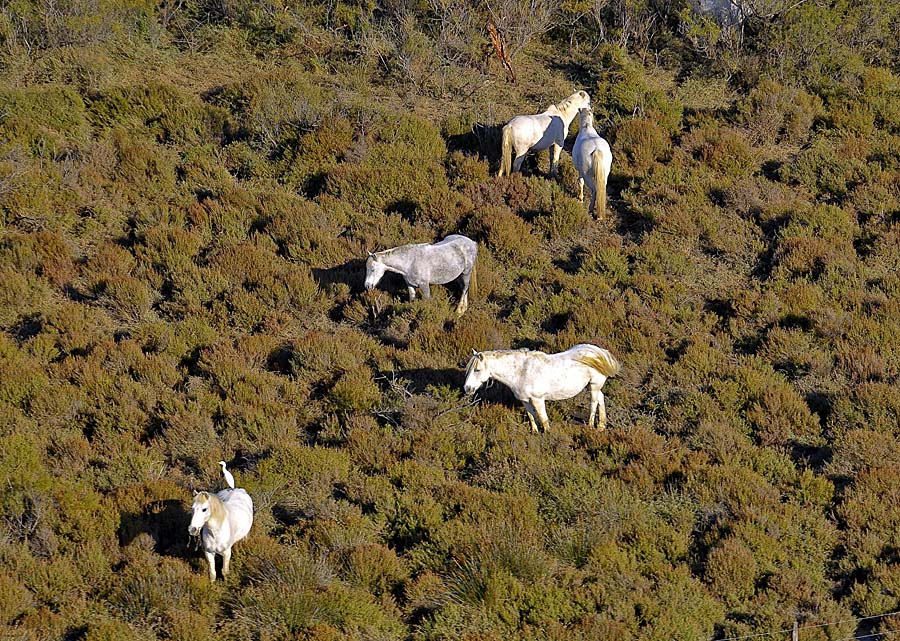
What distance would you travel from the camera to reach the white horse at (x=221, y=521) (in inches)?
279

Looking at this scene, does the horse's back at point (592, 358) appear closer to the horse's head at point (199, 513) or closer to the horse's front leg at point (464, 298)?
the horse's front leg at point (464, 298)

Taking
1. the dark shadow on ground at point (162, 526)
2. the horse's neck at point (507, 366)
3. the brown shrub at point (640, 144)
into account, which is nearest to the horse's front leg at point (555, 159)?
the brown shrub at point (640, 144)

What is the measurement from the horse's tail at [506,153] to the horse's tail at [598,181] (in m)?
1.49

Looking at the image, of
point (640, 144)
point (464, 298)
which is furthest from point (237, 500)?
point (640, 144)

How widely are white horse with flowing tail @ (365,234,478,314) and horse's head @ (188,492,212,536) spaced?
4836 mm

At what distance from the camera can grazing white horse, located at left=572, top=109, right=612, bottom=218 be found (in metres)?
13.5

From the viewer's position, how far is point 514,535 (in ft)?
26.2

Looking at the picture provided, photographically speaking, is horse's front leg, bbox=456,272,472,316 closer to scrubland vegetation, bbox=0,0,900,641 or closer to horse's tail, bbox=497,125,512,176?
scrubland vegetation, bbox=0,0,900,641

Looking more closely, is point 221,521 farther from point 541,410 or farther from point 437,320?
point 437,320

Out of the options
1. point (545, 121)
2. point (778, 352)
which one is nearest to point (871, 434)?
point (778, 352)

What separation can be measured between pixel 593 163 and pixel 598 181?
27 centimetres

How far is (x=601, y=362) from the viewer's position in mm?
9594

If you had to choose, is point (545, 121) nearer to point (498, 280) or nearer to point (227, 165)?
point (498, 280)

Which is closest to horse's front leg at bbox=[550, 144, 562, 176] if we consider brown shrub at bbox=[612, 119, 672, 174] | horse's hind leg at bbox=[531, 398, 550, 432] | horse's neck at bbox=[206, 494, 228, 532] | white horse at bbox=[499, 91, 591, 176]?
white horse at bbox=[499, 91, 591, 176]
